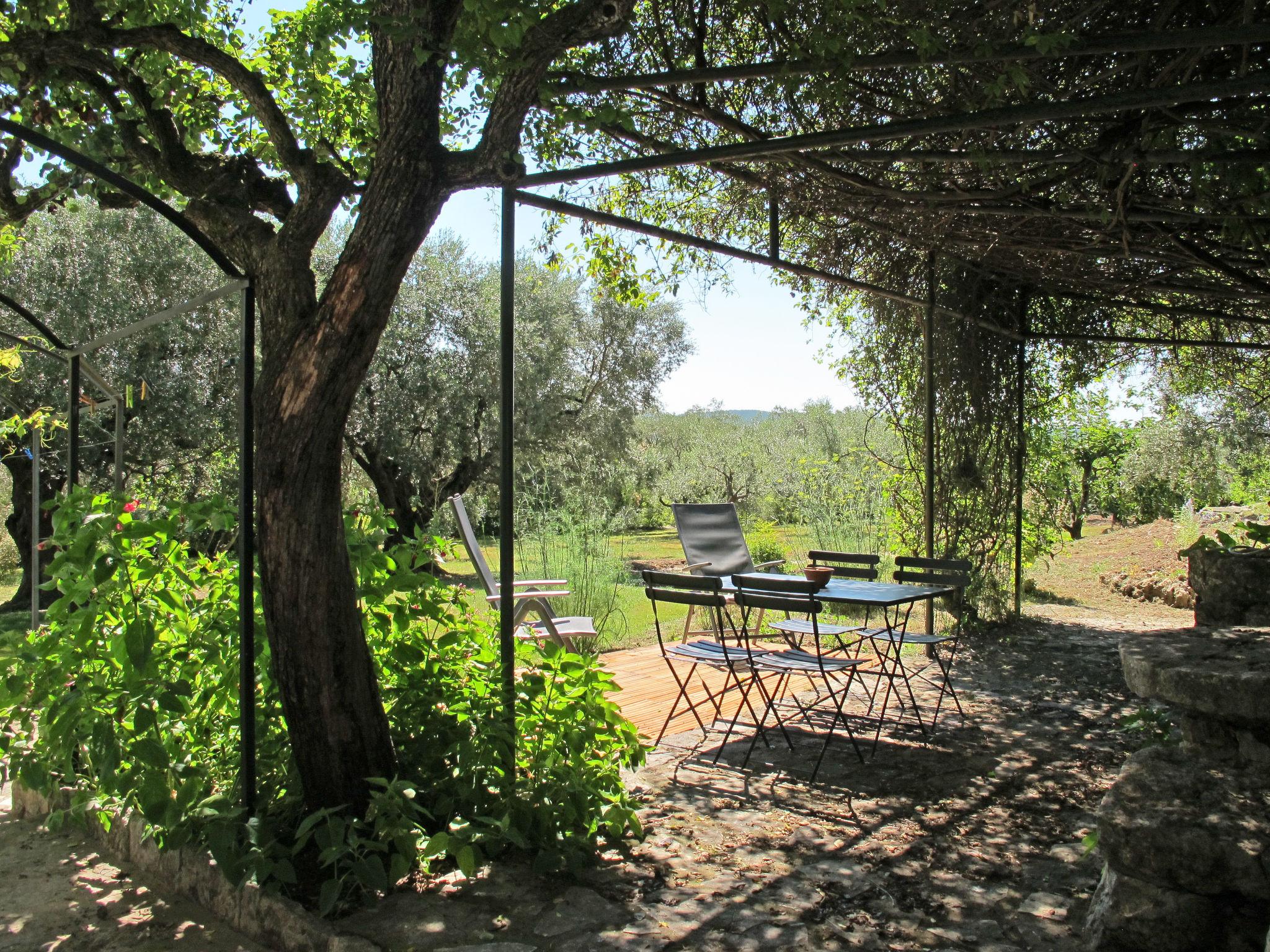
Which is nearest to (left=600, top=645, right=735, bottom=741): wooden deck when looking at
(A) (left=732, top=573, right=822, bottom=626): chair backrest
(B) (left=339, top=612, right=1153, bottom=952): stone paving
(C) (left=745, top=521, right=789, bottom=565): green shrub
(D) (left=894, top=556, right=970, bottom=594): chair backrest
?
(B) (left=339, top=612, right=1153, bottom=952): stone paving

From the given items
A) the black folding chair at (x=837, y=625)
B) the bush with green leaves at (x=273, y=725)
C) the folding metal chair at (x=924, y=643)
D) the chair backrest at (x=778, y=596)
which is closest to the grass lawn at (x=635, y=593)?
the chair backrest at (x=778, y=596)

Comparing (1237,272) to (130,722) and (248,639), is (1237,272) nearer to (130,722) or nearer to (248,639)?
(248,639)

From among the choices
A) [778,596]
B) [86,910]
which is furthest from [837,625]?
[86,910]

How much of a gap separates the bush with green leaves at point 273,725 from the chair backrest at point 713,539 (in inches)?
143

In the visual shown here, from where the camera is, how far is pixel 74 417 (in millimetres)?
4266

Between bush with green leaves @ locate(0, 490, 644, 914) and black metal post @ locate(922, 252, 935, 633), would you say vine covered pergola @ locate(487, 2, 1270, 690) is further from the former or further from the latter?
bush with green leaves @ locate(0, 490, 644, 914)

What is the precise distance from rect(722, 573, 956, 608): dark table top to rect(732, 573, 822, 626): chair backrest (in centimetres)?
15

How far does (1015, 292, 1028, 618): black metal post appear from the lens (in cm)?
675

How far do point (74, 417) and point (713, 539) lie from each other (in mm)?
4074

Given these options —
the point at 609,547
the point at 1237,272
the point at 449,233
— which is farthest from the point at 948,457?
the point at 449,233

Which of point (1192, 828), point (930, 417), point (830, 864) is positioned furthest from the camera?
point (930, 417)

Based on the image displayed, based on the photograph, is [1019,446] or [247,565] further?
[1019,446]

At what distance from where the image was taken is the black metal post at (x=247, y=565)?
271 centimetres

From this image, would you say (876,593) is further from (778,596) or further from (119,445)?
(119,445)
